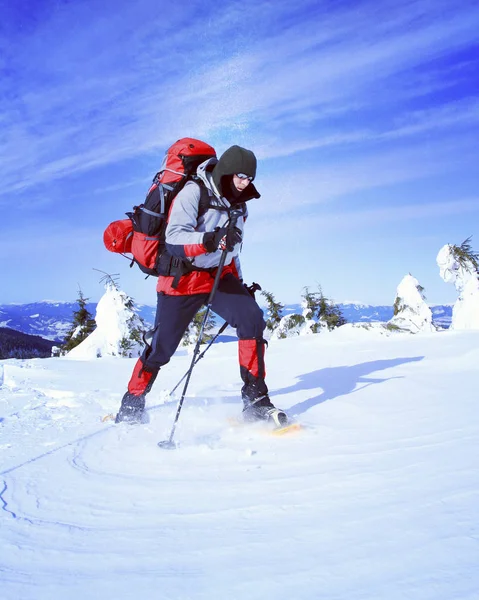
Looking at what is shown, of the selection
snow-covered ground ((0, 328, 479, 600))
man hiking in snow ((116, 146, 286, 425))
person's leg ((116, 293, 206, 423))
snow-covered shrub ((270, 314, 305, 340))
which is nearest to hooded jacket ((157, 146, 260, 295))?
man hiking in snow ((116, 146, 286, 425))

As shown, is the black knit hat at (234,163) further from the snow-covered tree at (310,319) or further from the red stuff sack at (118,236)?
the snow-covered tree at (310,319)

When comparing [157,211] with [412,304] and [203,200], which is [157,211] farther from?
[412,304]

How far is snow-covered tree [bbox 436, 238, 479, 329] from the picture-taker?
1909 centimetres

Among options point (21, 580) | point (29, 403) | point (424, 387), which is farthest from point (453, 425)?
point (29, 403)

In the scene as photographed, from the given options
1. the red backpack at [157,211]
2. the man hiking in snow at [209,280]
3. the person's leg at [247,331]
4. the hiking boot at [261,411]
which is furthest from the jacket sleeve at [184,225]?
the hiking boot at [261,411]

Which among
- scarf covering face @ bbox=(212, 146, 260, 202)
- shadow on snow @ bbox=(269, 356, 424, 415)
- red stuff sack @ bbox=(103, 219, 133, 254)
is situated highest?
scarf covering face @ bbox=(212, 146, 260, 202)

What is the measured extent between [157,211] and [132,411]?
6.17 feet

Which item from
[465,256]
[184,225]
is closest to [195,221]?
[184,225]

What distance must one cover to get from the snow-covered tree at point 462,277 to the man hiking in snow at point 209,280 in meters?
17.5

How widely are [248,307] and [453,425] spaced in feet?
6.32

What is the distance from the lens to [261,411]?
375 cm

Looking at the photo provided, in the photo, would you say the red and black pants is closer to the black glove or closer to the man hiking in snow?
the man hiking in snow

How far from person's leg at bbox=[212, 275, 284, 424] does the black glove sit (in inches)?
20.2

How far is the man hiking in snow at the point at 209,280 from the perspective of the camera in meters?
3.71
